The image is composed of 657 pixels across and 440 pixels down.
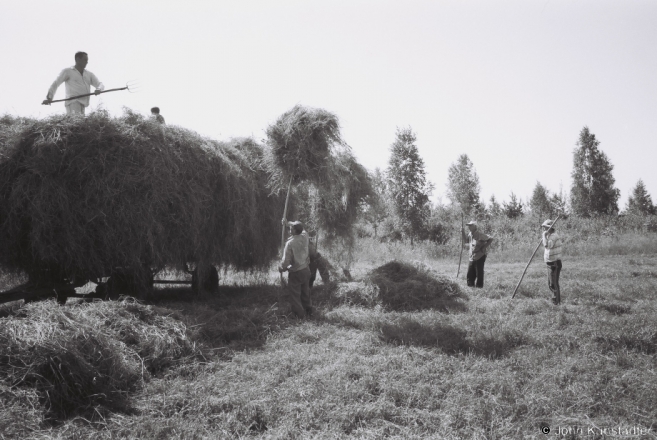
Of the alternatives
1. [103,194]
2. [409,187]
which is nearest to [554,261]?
[103,194]

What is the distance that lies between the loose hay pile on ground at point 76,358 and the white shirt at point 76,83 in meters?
4.65

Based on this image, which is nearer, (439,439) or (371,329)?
(439,439)

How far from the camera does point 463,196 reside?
4131 centimetres

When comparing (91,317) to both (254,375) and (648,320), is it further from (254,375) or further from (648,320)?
(648,320)

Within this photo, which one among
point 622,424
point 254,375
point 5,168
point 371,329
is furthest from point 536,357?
point 5,168

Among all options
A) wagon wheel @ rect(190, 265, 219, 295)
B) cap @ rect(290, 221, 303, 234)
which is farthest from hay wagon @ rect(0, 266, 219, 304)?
cap @ rect(290, 221, 303, 234)

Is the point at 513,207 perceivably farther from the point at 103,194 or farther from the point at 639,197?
the point at 103,194

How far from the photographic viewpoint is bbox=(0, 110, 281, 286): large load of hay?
6246 millimetres

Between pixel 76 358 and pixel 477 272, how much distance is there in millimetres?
9086

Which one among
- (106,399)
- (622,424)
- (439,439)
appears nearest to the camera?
(439,439)

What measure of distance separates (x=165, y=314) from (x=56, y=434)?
2.57 m

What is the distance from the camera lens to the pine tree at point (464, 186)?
41125mm

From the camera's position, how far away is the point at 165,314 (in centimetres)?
571

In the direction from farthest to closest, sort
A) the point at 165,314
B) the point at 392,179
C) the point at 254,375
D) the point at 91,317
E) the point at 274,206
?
the point at 392,179, the point at 274,206, the point at 165,314, the point at 91,317, the point at 254,375
